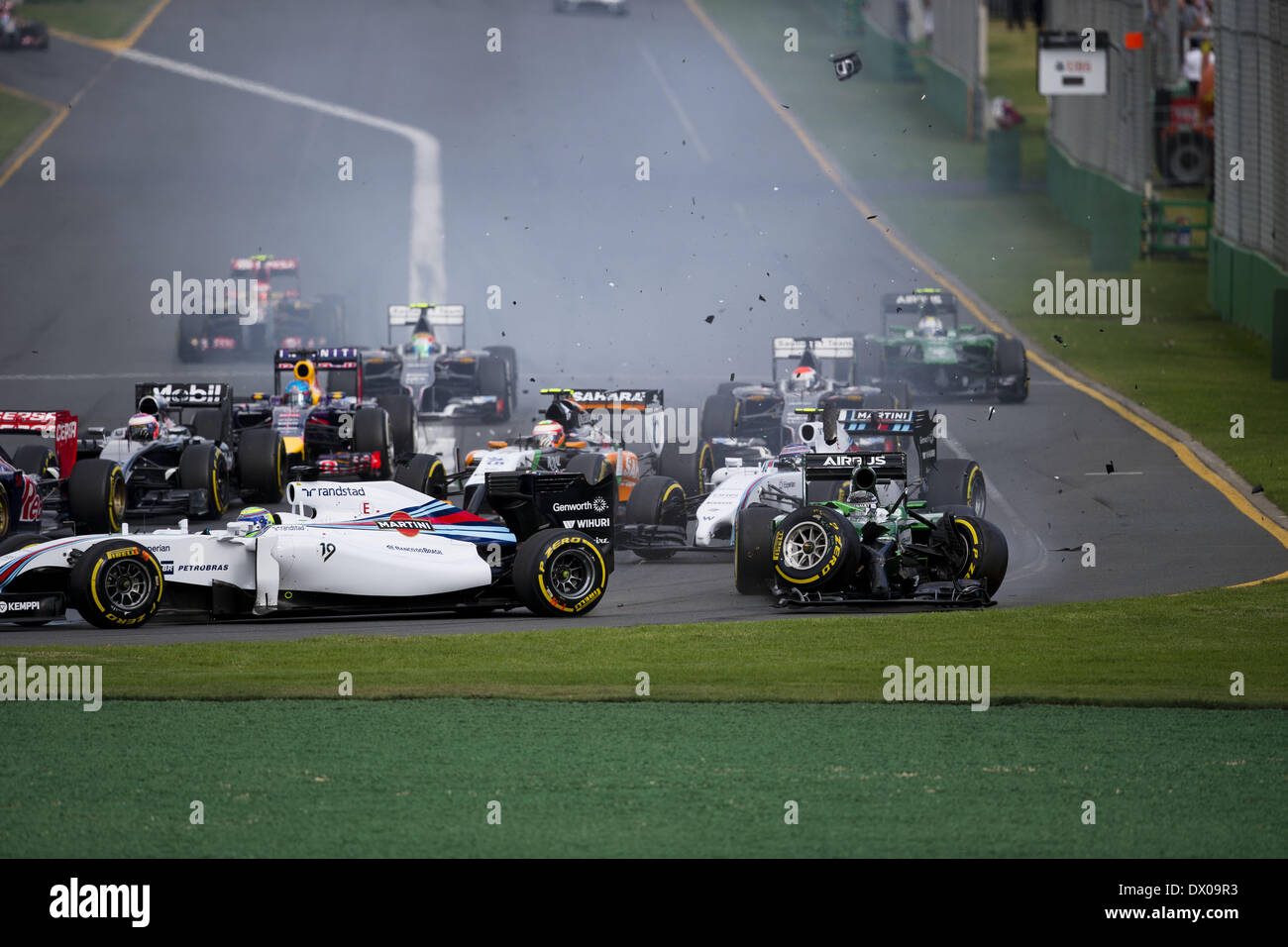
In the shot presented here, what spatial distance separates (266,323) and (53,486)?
16.1 meters

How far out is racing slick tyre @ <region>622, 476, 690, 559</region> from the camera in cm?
2228

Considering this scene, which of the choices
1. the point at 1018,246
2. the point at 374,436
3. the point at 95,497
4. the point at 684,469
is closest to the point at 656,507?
the point at 684,469

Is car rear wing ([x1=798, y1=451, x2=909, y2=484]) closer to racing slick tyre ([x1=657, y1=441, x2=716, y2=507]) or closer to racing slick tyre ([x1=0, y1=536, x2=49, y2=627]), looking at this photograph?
racing slick tyre ([x1=657, y1=441, x2=716, y2=507])

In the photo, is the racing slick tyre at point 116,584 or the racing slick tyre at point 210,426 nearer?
the racing slick tyre at point 116,584

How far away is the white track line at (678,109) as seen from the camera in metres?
57.1

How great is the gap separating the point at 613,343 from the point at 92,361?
11317 mm

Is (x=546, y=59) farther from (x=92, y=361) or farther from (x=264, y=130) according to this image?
(x=92, y=361)

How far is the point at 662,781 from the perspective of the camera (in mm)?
→ 12109

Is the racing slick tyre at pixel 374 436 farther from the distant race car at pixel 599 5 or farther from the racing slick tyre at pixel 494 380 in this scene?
the distant race car at pixel 599 5

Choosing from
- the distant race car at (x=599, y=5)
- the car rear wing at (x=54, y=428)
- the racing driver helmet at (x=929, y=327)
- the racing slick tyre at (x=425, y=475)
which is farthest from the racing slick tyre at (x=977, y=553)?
the distant race car at (x=599, y=5)

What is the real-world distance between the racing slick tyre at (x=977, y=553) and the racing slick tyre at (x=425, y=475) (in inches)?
288

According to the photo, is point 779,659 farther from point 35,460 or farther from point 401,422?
point 401,422

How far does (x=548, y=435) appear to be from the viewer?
78.7 feet

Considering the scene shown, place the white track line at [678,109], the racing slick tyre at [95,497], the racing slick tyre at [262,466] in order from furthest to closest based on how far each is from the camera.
Result: 1. the white track line at [678,109]
2. the racing slick tyre at [262,466]
3. the racing slick tyre at [95,497]
